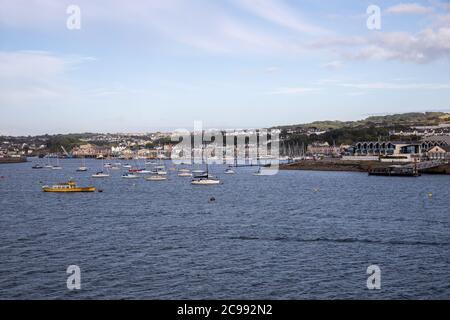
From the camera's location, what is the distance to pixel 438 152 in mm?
95000

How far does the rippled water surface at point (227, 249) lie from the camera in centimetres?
1612

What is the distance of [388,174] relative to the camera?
7488 centimetres

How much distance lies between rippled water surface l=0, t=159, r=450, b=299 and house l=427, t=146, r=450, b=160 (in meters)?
57.7

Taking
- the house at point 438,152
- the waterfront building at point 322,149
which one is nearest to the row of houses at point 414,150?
the house at point 438,152

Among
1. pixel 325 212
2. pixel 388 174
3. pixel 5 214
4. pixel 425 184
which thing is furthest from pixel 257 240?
pixel 388 174

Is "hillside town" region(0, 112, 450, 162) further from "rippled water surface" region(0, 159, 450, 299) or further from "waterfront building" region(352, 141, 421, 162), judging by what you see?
"rippled water surface" region(0, 159, 450, 299)

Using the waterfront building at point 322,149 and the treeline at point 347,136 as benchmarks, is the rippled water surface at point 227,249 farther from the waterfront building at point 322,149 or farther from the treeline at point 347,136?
the treeline at point 347,136

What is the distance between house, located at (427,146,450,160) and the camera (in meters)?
94.2

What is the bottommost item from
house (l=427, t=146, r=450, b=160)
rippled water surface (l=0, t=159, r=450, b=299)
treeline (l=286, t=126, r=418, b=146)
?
rippled water surface (l=0, t=159, r=450, b=299)

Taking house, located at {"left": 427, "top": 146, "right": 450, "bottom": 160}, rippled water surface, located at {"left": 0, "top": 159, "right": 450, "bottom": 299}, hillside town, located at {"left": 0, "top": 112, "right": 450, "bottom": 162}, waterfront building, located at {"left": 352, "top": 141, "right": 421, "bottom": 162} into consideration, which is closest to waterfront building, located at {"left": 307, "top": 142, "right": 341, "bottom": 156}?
hillside town, located at {"left": 0, "top": 112, "right": 450, "bottom": 162}

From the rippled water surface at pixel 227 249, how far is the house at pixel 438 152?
189ft

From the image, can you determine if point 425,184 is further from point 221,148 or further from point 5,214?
point 221,148

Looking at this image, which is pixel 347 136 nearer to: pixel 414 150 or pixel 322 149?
pixel 322 149

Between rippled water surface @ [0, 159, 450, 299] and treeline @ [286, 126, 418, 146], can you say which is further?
treeline @ [286, 126, 418, 146]
